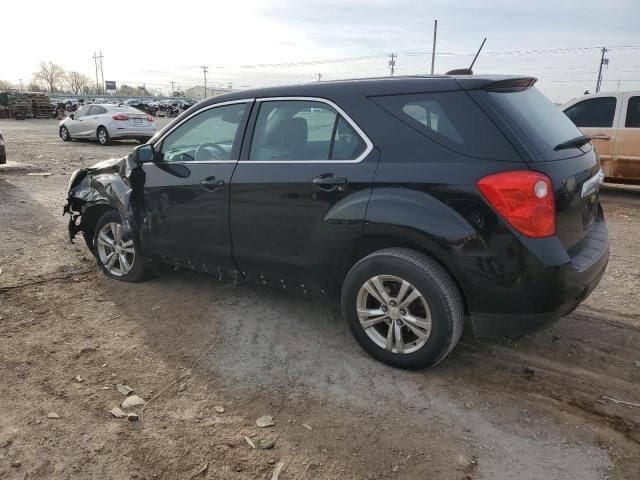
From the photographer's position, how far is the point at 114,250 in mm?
4797

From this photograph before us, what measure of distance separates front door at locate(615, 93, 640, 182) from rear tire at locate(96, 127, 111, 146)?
52.9 ft

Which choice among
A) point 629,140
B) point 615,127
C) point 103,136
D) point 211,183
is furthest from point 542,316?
point 103,136

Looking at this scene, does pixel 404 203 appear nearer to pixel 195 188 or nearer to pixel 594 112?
pixel 195 188

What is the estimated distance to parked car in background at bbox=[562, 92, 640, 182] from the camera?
8.52m

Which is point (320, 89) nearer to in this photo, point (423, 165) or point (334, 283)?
point (423, 165)

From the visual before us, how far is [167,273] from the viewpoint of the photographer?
4992mm

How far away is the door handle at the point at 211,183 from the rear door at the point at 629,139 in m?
7.50

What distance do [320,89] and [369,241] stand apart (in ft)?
3.53

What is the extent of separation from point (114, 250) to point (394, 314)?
9.43ft

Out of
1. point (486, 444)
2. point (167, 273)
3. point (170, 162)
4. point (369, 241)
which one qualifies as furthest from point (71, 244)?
point (486, 444)

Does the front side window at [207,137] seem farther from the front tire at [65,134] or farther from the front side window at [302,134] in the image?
the front tire at [65,134]

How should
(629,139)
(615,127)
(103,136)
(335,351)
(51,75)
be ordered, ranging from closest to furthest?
(335,351) < (629,139) < (615,127) < (103,136) < (51,75)

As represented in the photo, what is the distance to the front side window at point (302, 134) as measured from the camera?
3301 mm

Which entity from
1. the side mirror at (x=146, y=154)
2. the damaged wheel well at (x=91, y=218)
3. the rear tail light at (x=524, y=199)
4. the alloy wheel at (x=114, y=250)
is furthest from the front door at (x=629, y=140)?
the damaged wheel well at (x=91, y=218)
